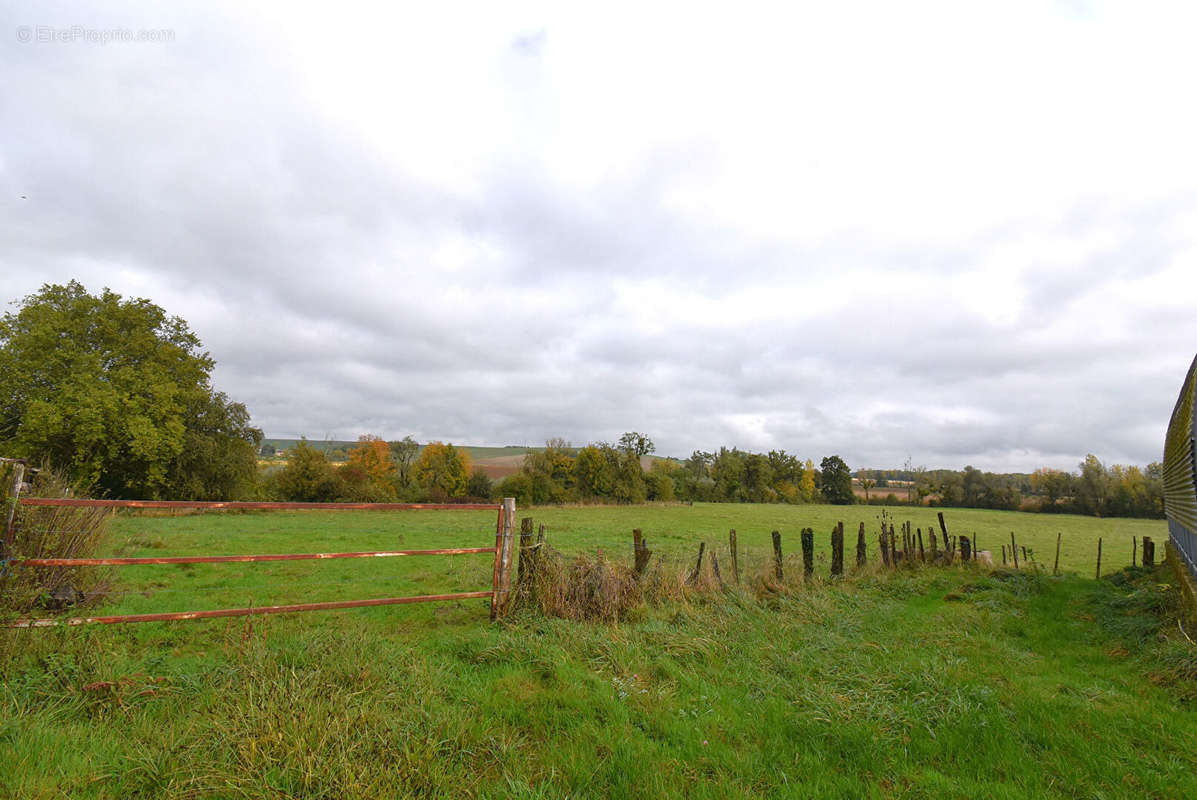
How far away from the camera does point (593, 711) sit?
453cm

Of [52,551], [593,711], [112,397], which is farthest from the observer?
[112,397]

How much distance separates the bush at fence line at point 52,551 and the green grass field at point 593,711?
1.53 feet

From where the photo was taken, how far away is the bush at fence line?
4621 mm

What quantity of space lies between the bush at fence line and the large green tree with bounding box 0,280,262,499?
28.2m

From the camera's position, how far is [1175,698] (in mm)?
5012

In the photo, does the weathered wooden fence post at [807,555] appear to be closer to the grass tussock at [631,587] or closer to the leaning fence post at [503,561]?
the grass tussock at [631,587]

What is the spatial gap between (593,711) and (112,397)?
36350 mm

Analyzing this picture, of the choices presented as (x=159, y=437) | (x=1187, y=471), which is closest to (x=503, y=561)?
(x=1187, y=471)

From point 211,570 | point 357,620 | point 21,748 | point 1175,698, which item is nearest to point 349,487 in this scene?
point 211,570

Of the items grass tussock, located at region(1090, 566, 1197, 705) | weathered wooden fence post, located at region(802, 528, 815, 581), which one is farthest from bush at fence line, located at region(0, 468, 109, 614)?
weathered wooden fence post, located at region(802, 528, 815, 581)

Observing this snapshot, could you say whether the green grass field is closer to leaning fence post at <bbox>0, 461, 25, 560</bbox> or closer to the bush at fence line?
the bush at fence line

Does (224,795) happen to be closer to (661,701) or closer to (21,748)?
(21,748)

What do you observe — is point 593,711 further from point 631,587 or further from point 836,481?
point 836,481

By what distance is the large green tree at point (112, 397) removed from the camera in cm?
2802
